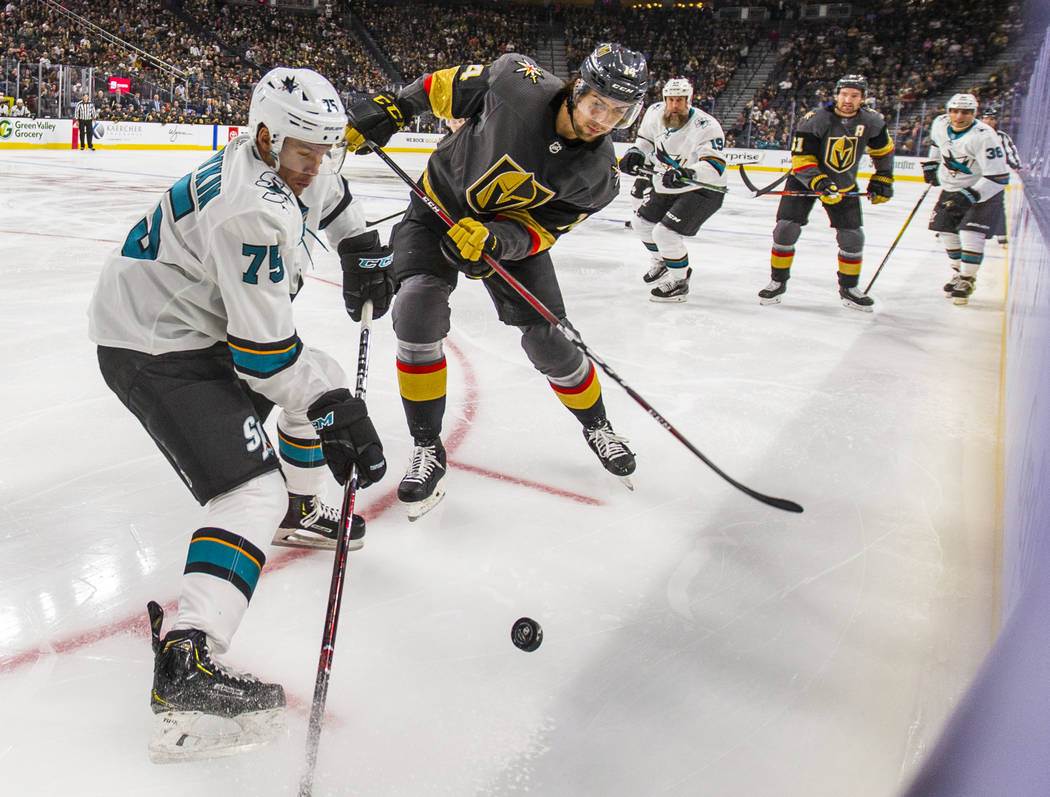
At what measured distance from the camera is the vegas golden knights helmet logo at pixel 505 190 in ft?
6.94

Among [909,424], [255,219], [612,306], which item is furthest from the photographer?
[612,306]

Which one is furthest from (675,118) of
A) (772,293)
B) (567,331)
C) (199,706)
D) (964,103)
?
(199,706)

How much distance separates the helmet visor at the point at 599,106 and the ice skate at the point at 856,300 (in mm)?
3051

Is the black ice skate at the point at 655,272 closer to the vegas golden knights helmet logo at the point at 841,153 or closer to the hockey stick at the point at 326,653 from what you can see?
the vegas golden knights helmet logo at the point at 841,153

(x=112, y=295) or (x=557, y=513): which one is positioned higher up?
(x=112, y=295)

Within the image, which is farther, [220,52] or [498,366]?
[220,52]

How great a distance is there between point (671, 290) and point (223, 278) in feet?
11.9

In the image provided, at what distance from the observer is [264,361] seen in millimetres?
1354

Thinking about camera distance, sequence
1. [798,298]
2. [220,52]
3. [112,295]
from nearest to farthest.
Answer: [112,295], [798,298], [220,52]

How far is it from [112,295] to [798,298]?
4.24 metres

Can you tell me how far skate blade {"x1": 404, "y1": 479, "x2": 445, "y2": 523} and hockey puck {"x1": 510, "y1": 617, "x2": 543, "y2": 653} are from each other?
0.61 metres

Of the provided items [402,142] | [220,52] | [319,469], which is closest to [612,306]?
[319,469]

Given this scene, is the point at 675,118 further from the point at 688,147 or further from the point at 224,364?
the point at 224,364

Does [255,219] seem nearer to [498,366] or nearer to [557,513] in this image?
[557,513]
